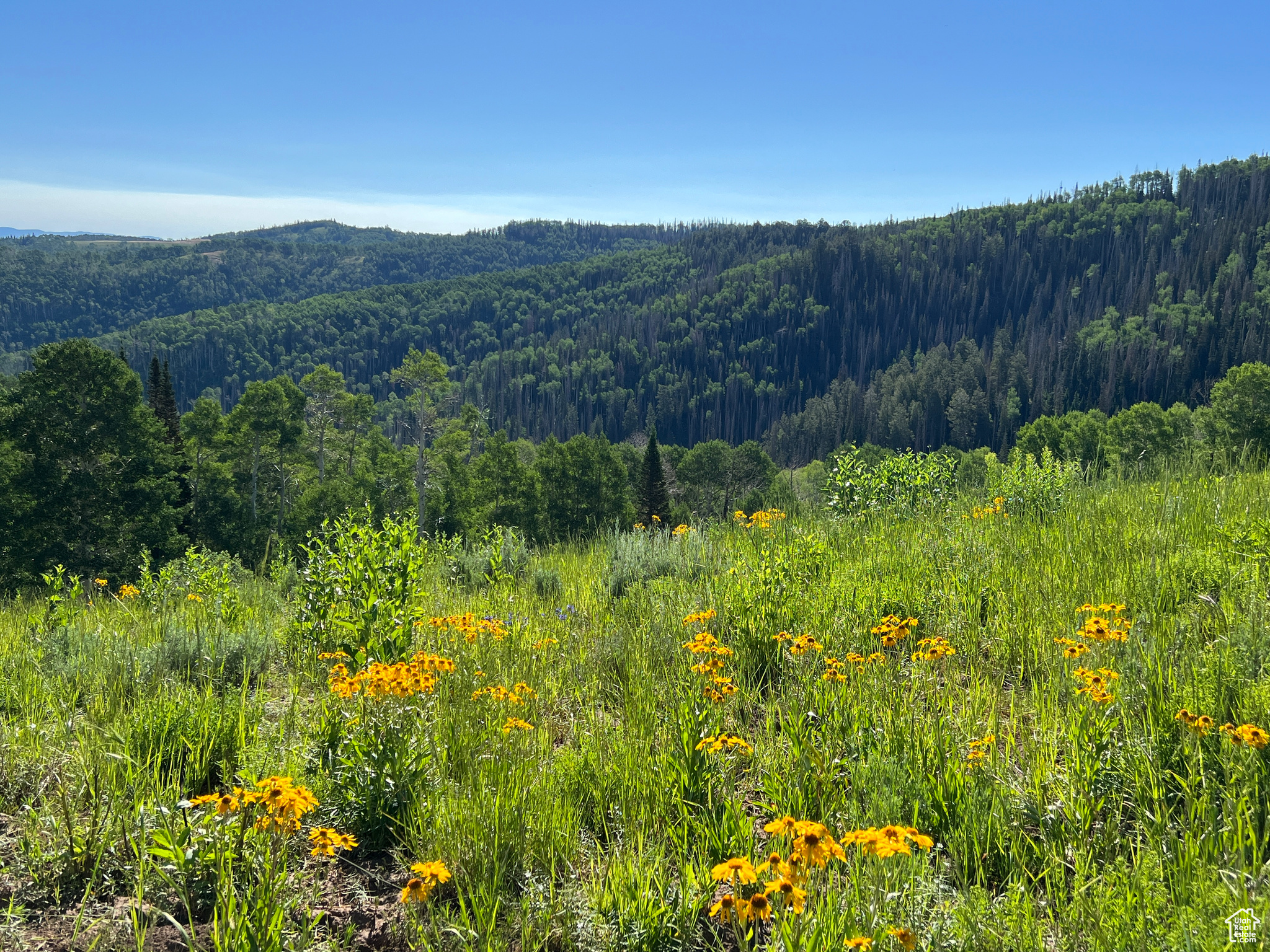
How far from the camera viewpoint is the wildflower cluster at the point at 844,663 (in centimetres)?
335

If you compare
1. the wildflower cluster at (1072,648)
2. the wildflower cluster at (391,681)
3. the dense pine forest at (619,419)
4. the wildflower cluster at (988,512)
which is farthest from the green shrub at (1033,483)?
the wildflower cluster at (391,681)

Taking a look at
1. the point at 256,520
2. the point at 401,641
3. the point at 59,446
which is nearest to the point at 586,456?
the point at 256,520

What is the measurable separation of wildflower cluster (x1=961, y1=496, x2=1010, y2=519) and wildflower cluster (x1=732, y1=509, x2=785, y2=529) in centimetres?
174

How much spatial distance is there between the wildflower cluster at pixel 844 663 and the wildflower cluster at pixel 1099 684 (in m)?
0.84

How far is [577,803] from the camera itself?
3092mm

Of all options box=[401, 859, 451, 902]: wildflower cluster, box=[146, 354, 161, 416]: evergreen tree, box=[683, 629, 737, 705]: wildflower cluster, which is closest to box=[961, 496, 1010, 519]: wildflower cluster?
box=[683, 629, 737, 705]: wildflower cluster

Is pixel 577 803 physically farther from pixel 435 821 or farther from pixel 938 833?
pixel 938 833

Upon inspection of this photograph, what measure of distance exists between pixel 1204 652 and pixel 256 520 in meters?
45.6

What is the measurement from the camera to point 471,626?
4.23 metres

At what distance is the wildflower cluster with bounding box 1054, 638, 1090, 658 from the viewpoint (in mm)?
3299

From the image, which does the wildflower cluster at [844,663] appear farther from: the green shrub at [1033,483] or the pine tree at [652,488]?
the pine tree at [652,488]

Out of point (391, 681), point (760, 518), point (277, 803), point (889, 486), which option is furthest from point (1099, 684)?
point (889, 486)

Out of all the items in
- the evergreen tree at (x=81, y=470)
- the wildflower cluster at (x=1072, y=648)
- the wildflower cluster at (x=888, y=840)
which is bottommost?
the evergreen tree at (x=81, y=470)

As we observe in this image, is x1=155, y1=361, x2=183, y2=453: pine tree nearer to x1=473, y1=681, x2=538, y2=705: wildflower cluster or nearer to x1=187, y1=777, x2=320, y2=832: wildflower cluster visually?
x1=473, y1=681, x2=538, y2=705: wildflower cluster
